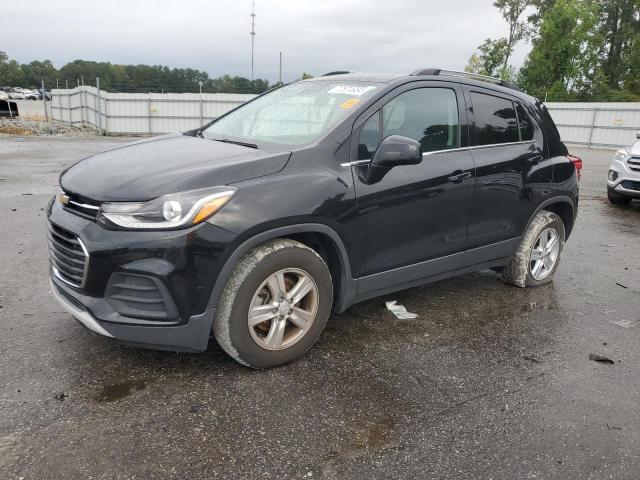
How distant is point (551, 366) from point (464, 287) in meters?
1.56

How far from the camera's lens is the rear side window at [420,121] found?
3.57m

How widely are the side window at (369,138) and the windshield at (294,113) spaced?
0.49 feet

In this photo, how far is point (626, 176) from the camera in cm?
940

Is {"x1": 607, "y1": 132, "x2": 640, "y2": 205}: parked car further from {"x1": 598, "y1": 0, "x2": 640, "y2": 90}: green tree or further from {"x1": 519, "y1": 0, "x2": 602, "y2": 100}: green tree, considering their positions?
{"x1": 598, "y1": 0, "x2": 640, "y2": 90}: green tree

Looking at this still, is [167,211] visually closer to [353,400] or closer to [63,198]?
[63,198]

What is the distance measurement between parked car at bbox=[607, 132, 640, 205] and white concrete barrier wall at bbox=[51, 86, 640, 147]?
16615 mm

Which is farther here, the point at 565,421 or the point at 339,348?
→ the point at 339,348

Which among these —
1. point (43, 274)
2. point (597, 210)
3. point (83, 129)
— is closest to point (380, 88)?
point (43, 274)

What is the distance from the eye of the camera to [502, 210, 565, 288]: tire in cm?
480

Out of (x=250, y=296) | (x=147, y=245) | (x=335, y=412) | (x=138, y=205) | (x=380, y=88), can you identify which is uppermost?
(x=380, y=88)

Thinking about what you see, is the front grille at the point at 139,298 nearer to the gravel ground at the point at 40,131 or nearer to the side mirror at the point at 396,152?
the side mirror at the point at 396,152

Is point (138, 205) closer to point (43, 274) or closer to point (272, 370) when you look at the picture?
point (272, 370)

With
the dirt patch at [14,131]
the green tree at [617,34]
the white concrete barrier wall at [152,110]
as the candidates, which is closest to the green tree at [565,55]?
the green tree at [617,34]

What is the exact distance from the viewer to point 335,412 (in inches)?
113
